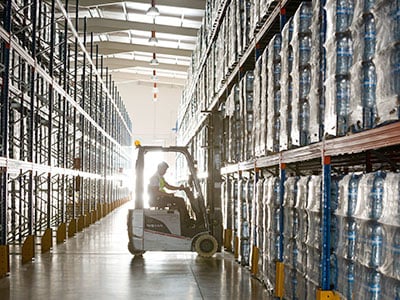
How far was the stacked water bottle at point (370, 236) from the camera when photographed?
3.40 m

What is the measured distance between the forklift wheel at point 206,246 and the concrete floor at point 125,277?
0.52 ft

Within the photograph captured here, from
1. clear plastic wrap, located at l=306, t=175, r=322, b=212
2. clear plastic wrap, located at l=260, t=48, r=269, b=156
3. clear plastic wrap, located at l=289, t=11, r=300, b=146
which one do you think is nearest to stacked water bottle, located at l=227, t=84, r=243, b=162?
clear plastic wrap, located at l=260, t=48, r=269, b=156

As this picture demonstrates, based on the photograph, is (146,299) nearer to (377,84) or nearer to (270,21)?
(270,21)

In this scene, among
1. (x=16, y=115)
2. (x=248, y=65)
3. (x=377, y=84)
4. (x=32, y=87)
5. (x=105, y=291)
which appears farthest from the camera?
(x=16, y=115)

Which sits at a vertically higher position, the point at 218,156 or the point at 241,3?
the point at 241,3

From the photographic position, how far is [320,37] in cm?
488

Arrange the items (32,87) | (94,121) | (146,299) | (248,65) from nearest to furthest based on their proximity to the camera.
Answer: (146,299) < (248,65) < (32,87) < (94,121)

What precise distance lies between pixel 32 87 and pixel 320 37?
715 cm

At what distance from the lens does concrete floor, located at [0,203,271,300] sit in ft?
23.6

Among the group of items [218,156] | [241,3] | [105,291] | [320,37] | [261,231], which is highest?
[241,3]

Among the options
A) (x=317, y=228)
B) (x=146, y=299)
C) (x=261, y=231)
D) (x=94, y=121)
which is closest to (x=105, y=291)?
(x=146, y=299)

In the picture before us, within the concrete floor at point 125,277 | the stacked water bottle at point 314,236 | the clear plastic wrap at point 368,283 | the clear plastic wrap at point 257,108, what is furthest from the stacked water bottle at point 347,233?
the clear plastic wrap at point 257,108

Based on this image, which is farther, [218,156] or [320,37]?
[218,156]

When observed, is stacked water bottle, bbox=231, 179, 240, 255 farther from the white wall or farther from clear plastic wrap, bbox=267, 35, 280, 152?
the white wall
